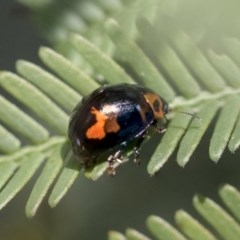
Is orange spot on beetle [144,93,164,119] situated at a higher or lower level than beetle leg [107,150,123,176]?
higher

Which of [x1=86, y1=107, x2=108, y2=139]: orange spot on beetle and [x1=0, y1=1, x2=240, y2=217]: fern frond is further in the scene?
[x1=86, y1=107, x2=108, y2=139]: orange spot on beetle

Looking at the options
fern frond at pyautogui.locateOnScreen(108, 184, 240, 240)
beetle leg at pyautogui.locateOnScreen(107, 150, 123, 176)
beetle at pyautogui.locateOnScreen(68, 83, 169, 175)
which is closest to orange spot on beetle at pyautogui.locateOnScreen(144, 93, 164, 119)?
beetle at pyautogui.locateOnScreen(68, 83, 169, 175)

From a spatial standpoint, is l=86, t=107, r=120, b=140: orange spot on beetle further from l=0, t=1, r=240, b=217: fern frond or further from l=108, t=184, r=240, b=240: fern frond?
l=108, t=184, r=240, b=240: fern frond

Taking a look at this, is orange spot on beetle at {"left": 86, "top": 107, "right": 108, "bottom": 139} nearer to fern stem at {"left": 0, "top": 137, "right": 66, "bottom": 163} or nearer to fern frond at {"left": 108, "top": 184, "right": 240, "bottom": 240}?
fern stem at {"left": 0, "top": 137, "right": 66, "bottom": 163}

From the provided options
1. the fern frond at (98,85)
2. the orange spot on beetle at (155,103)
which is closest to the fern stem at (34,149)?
the fern frond at (98,85)

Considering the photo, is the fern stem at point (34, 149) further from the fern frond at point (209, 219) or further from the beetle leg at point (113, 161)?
A: the fern frond at point (209, 219)

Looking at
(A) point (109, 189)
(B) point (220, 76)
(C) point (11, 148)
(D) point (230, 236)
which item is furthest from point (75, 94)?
(A) point (109, 189)

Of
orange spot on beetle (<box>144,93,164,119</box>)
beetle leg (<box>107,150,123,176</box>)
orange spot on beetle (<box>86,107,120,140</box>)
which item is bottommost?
beetle leg (<box>107,150,123,176</box>)
